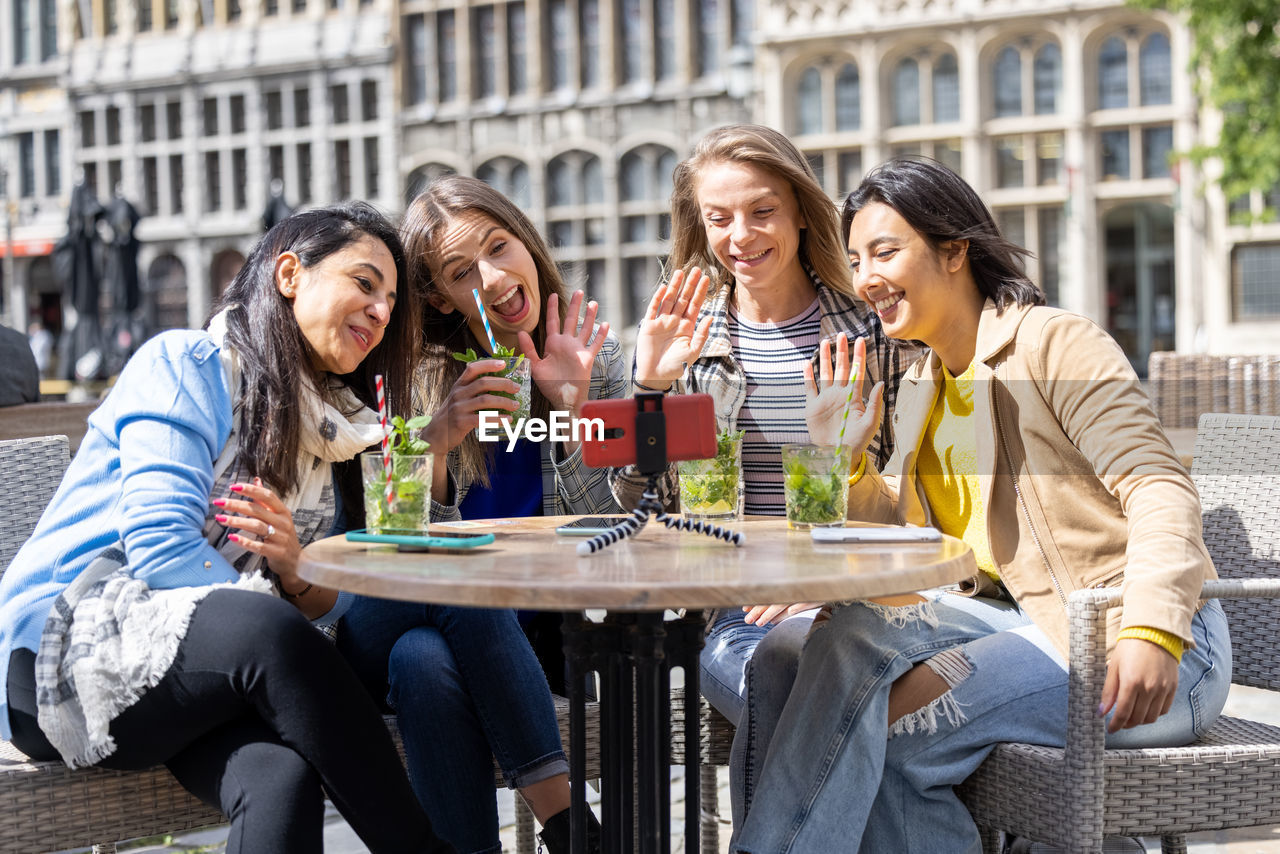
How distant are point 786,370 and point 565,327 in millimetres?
475

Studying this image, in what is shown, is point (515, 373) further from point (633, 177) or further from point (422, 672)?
point (633, 177)

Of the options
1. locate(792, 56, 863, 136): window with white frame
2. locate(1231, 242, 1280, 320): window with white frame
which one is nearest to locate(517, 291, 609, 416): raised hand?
locate(1231, 242, 1280, 320): window with white frame

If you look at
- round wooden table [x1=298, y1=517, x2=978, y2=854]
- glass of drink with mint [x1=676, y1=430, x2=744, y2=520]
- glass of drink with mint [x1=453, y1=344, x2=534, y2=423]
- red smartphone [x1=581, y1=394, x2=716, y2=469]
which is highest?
glass of drink with mint [x1=453, y1=344, x2=534, y2=423]

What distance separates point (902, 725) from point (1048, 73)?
19.7m

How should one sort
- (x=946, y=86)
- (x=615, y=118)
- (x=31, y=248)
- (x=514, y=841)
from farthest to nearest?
(x=31, y=248) → (x=615, y=118) → (x=946, y=86) → (x=514, y=841)

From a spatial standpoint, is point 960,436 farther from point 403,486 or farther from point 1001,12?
point 1001,12

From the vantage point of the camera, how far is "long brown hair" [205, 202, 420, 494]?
2129 millimetres

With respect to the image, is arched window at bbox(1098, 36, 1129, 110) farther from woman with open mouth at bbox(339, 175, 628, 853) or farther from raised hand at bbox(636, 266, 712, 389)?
raised hand at bbox(636, 266, 712, 389)

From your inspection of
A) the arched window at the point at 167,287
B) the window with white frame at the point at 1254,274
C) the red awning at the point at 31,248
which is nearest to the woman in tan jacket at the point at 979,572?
the window with white frame at the point at 1254,274

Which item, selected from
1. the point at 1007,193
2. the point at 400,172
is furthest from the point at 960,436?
the point at 400,172

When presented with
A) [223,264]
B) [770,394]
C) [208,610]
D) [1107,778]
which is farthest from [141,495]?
[223,264]

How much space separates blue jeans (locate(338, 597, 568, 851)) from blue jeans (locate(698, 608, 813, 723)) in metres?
0.30

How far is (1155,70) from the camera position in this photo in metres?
19.5

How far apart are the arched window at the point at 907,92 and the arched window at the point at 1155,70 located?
3.23m
